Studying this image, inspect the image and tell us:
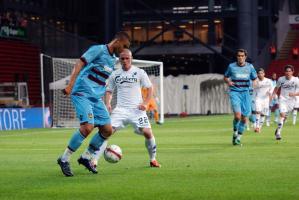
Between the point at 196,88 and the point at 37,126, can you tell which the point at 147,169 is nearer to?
the point at 37,126

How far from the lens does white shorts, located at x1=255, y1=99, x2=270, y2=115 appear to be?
106ft

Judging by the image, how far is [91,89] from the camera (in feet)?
43.6

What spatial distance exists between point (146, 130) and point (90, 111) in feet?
6.50

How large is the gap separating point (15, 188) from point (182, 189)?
7.63 feet

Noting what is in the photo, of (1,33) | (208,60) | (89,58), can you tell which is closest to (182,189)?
(89,58)

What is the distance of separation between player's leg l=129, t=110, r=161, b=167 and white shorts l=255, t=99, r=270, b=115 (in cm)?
1743

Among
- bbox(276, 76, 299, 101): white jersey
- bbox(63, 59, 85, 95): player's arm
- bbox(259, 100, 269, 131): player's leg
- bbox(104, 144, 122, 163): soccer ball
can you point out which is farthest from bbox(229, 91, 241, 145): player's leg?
bbox(259, 100, 269, 131): player's leg

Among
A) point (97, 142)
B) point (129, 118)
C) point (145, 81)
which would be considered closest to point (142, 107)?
point (129, 118)

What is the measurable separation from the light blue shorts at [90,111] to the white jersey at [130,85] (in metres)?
1.78

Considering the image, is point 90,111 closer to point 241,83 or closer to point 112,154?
point 112,154

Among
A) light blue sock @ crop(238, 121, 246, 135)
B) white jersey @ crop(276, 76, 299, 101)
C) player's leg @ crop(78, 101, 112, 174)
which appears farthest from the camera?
white jersey @ crop(276, 76, 299, 101)

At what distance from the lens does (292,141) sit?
22.5 metres

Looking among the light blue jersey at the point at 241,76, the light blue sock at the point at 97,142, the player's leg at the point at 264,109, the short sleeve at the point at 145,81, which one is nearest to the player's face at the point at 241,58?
the light blue jersey at the point at 241,76

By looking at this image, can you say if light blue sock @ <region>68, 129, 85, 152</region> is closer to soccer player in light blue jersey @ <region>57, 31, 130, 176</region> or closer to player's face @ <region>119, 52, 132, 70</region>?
soccer player in light blue jersey @ <region>57, 31, 130, 176</region>
